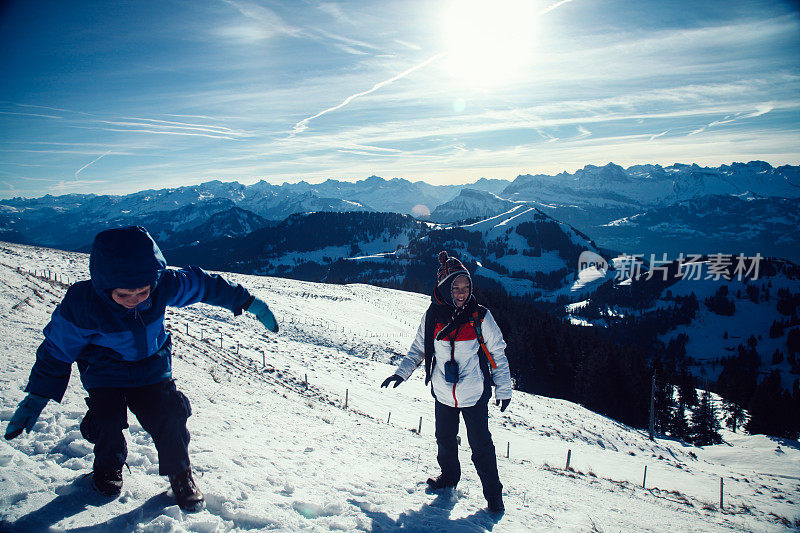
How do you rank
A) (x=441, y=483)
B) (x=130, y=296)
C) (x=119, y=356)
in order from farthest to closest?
1. (x=441, y=483)
2. (x=119, y=356)
3. (x=130, y=296)

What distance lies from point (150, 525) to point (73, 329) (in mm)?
1857

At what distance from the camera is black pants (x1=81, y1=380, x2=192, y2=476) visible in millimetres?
3578

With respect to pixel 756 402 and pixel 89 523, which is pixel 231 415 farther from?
pixel 756 402

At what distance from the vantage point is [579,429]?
23.6 metres

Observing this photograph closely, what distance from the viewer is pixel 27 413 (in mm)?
3309

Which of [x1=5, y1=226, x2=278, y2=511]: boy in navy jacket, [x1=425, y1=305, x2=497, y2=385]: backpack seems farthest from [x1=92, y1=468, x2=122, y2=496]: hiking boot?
[x1=425, y1=305, x2=497, y2=385]: backpack

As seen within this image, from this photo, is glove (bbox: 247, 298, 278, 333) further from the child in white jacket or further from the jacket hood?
the child in white jacket

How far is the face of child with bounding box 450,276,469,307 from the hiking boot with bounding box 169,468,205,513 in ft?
11.6

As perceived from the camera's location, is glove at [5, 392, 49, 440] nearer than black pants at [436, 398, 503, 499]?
Yes

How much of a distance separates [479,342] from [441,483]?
2.27 metres

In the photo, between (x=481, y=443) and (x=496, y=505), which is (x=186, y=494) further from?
(x=496, y=505)

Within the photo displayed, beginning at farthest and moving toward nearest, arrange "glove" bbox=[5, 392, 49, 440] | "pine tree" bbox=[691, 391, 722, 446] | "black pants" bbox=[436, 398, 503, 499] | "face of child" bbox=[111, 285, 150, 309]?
1. "pine tree" bbox=[691, 391, 722, 446]
2. "black pants" bbox=[436, 398, 503, 499]
3. "face of child" bbox=[111, 285, 150, 309]
4. "glove" bbox=[5, 392, 49, 440]

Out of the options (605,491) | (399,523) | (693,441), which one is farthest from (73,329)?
(693,441)

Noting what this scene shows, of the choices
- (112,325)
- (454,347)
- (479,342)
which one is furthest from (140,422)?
(479,342)
